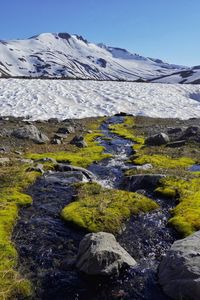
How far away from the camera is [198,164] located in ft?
87.9

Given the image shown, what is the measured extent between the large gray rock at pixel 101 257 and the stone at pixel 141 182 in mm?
8049

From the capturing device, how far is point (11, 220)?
15.2m

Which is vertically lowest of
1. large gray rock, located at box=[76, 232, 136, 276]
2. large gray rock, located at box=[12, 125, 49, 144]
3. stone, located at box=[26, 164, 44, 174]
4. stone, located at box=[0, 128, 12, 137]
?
stone, located at box=[0, 128, 12, 137]

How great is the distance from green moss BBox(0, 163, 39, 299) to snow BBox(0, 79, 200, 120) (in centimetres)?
3348

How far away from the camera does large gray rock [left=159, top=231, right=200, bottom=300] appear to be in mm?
10195

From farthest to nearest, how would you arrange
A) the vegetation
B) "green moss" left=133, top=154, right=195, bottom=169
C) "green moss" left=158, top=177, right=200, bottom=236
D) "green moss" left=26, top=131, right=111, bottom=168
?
1. "green moss" left=26, top=131, right=111, bottom=168
2. "green moss" left=133, top=154, right=195, bottom=169
3. the vegetation
4. "green moss" left=158, top=177, right=200, bottom=236

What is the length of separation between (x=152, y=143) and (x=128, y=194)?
56.6 feet

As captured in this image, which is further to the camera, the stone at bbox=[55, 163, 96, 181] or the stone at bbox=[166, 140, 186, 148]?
the stone at bbox=[166, 140, 186, 148]

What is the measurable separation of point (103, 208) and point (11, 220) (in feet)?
12.7

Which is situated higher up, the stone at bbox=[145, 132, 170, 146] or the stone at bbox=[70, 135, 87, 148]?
the stone at bbox=[145, 132, 170, 146]

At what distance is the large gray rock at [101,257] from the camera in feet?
37.6

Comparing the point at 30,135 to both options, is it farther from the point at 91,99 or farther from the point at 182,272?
the point at 91,99

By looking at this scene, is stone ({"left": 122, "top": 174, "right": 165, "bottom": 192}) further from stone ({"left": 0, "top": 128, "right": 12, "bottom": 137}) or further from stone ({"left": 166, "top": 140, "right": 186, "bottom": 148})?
stone ({"left": 0, "top": 128, "right": 12, "bottom": 137})

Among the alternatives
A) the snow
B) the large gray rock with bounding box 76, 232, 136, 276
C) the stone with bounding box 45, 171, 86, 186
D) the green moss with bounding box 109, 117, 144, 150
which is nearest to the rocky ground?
the green moss with bounding box 109, 117, 144, 150
